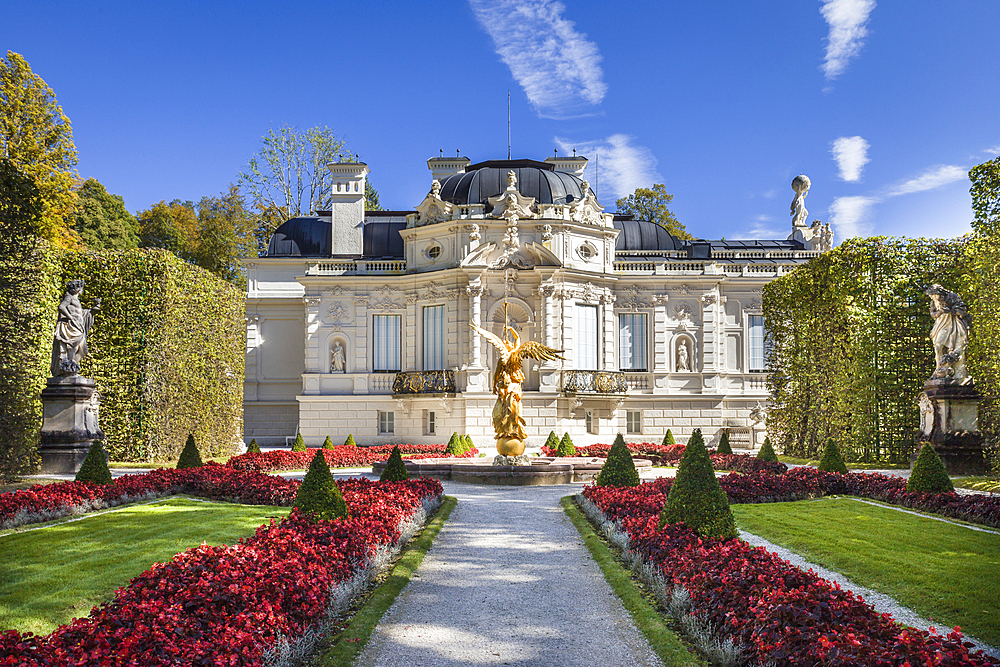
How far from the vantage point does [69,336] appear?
19.5 meters

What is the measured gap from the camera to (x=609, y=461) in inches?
617

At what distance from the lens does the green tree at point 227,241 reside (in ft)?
152

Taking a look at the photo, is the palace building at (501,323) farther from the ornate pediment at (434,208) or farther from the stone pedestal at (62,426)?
the stone pedestal at (62,426)

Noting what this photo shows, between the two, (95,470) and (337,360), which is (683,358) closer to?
(337,360)

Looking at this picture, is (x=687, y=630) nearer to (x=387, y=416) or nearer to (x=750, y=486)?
(x=750, y=486)

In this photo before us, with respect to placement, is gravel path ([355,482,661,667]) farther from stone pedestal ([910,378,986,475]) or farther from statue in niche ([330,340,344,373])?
statue in niche ([330,340,344,373])

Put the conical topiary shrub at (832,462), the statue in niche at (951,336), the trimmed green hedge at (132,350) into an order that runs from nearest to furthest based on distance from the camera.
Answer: the conical topiary shrub at (832,462) → the statue in niche at (951,336) → the trimmed green hedge at (132,350)

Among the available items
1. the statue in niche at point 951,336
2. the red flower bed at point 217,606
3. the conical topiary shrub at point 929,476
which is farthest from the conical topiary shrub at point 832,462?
the red flower bed at point 217,606

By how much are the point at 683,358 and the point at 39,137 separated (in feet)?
103

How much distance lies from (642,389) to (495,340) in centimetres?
1495

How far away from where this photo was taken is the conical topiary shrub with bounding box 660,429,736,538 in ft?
30.1

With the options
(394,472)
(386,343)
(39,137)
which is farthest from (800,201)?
(39,137)

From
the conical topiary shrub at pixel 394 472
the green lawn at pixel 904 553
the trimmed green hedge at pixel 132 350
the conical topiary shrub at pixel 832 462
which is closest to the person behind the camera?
the green lawn at pixel 904 553

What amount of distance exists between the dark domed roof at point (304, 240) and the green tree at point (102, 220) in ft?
30.4
